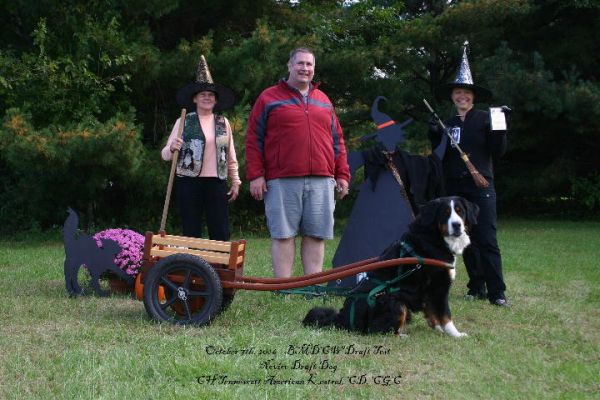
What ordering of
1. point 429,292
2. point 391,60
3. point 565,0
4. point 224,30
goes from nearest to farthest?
1. point 429,292
2. point 224,30
3. point 391,60
4. point 565,0

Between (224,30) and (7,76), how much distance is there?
170 inches

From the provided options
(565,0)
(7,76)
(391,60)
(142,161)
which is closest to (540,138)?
(565,0)

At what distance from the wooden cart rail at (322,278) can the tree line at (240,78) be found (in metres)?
5.76

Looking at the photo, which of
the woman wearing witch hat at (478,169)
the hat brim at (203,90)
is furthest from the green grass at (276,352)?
the hat brim at (203,90)

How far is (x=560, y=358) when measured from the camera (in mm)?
4129

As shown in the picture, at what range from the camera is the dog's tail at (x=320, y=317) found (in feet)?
15.4

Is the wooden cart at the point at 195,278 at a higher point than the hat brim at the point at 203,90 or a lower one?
lower

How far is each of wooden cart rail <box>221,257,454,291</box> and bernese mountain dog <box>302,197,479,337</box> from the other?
10cm

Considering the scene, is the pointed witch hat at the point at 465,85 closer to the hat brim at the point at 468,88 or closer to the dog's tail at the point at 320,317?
the hat brim at the point at 468,88

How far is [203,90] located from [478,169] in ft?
7.82

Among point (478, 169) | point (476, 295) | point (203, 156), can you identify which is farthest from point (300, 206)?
point (476, 295)

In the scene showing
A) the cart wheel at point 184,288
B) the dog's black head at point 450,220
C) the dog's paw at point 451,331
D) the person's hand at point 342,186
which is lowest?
the dog's paw at point 451,331

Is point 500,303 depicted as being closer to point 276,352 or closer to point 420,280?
point 420,280

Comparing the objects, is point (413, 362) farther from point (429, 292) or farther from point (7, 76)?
point (7, 76)
